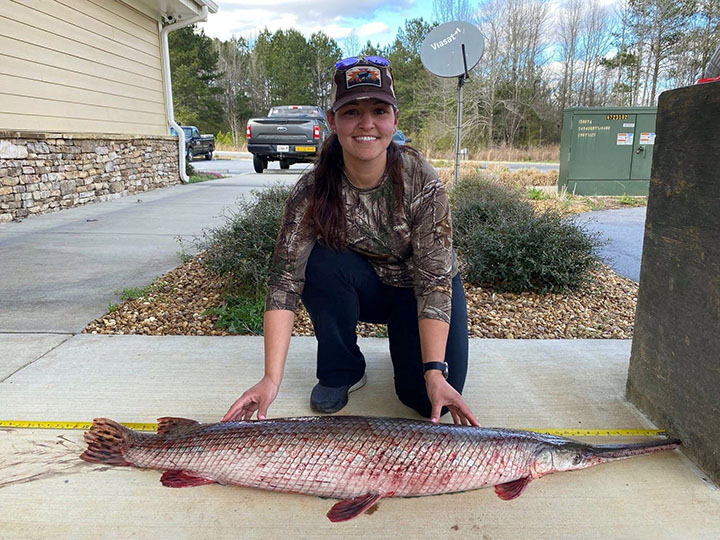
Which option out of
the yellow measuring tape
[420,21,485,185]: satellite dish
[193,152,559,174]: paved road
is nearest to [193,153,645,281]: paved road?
[420,21,485,185]: satellite dish

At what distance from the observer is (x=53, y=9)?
8469 mm

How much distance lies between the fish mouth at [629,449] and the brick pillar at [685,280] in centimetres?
7

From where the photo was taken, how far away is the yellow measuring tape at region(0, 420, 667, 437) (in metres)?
2.41

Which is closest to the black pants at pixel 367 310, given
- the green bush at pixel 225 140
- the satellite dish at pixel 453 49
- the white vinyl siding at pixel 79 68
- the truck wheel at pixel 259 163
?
the satellite dish at pixel 453 49

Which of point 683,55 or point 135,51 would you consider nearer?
point 135,51

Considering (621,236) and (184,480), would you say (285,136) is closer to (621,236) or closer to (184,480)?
(621,236)

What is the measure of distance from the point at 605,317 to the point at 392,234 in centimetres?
245

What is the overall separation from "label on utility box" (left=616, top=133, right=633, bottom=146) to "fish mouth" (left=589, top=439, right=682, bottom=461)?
1035cm

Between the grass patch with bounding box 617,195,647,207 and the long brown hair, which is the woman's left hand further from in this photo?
the grass patch with bounding box 617,195,647,207

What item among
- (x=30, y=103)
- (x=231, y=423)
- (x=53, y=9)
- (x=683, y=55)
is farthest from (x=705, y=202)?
(x=683, y=55)

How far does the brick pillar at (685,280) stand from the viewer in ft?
6.61

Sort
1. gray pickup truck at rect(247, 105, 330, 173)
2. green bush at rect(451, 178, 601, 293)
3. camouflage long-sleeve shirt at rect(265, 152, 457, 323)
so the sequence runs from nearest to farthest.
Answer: camouflage long-sleeve shirt at rect(265, 152, 457, 323)
green bush at rect(451, 178, 601, 293)
gray pickup truck at rect(247, 105, 330, 173)

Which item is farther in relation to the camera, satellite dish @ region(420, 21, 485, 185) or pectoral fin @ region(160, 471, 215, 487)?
satellite dish @ region(420, 21, 485, 185)

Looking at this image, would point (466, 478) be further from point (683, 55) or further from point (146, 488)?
point (683, 55)
